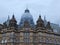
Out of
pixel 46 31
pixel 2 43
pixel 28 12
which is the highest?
pixel 28 12

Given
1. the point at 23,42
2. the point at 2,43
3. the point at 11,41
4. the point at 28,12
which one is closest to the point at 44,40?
the point at 23,42

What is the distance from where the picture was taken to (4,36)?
171 ft

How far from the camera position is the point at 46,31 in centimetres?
5178

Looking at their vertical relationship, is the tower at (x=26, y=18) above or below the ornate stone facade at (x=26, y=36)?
above

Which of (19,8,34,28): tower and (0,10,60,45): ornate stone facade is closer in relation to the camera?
(0,10,60,45): ornate stone facade

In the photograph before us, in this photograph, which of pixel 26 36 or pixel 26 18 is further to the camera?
pixel 26 18

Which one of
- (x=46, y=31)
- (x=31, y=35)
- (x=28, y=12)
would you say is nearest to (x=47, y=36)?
(x=46, y=31)

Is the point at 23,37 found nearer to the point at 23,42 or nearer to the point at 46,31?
the point at 23,42

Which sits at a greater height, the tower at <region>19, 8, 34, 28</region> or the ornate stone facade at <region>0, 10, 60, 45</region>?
the tower at <region>19, 8, 34, 28</region>

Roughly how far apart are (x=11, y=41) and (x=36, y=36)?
26.1 feet

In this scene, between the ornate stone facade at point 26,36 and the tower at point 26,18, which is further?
the tower at point 26,18

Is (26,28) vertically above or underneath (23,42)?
above

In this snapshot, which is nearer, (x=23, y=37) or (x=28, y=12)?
(x=23, y=37)

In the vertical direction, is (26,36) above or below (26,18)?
below
